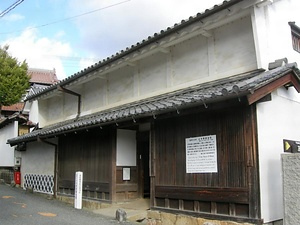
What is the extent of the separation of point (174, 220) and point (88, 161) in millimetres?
5497

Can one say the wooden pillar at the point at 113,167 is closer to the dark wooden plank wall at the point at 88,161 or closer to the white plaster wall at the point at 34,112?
the dark wooden plank wall at the point at 88,161

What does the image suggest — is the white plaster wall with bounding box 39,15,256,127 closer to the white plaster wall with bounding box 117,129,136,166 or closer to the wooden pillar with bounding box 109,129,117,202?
the white plaster wall with bounding box 117,129,136,166

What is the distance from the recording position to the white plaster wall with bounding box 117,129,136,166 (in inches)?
484

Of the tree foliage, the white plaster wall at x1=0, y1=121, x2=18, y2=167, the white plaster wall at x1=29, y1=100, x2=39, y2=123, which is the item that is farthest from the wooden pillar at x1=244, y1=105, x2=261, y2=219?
the tree foliage

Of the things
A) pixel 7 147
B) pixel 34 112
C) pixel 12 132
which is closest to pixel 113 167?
pixel 34 112

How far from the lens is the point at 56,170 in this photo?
1587 centimetres

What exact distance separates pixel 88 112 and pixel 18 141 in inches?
213

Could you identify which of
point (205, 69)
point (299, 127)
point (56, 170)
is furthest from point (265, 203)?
point (56, 170)

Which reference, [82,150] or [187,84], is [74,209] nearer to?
[82,150]

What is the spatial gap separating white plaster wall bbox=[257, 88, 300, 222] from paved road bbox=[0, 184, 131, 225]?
13.6 ft

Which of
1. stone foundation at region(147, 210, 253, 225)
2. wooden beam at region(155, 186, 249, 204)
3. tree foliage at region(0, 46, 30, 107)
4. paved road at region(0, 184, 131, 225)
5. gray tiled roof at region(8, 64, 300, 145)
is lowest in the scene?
paved road at region(0, 184, 131, 225)

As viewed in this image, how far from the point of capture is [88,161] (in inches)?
529

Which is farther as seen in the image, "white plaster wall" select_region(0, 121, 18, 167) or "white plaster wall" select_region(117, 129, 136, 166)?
"white plaster wall" select_region(0, 121, 18, 167)

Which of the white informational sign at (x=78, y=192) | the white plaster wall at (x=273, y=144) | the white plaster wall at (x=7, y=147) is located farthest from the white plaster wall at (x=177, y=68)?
the white plaster wall at (x=7, y=147)
